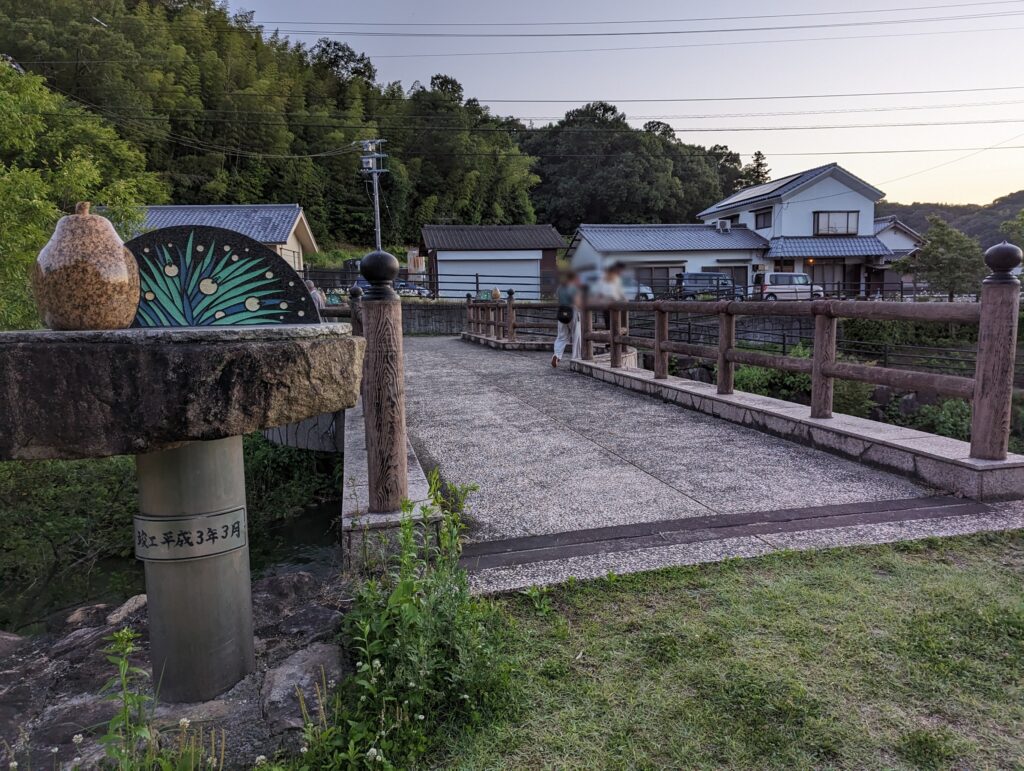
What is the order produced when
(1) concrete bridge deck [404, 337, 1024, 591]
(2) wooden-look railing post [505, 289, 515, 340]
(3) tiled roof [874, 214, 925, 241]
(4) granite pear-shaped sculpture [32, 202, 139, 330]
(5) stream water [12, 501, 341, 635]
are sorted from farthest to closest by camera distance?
(3) tiled roof [874, 214, 925, 241] < (2) wooden-look railing post [505, 289, 515, 340] < (5) stream water [12, 501, 341, 635] < (1) concrete bridge deck [404, 337, 1024, 591] < (4) granite pear-shaped sculpture [32, 202, 139, 330]

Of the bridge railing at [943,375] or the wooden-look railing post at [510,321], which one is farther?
the wooden-look railing post at [510,321]

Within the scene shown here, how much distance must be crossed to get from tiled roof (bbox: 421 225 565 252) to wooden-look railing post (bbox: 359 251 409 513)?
793mm

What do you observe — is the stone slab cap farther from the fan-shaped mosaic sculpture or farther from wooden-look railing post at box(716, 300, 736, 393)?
wooden-look railing post at box(716, 300, 736, 393)

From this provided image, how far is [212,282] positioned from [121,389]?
785 mm

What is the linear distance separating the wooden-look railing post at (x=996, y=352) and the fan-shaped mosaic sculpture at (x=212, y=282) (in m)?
3.22

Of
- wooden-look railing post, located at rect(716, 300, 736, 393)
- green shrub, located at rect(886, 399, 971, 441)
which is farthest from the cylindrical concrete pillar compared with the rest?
green shrub, located at rect(886, 399, 971, 441)

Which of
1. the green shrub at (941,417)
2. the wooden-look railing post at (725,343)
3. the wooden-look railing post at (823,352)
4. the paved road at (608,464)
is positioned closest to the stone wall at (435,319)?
the green shrub at (941,417)

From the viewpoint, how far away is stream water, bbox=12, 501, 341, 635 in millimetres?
4113

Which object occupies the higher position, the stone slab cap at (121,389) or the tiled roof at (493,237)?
the tiled roof at (493,237)

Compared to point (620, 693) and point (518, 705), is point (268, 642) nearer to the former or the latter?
point (518, 705)

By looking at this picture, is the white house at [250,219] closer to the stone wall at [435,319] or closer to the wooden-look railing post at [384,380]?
the stone wall at [435,319]

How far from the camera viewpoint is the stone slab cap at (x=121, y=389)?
5.05 feet

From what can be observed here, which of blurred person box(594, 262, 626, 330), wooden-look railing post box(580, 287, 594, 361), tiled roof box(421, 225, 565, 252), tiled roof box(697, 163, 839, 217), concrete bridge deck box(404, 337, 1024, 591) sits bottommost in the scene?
concrete bridge deck box(404, 337, 1024, 591)

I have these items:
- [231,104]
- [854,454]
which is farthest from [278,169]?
[854,454]
